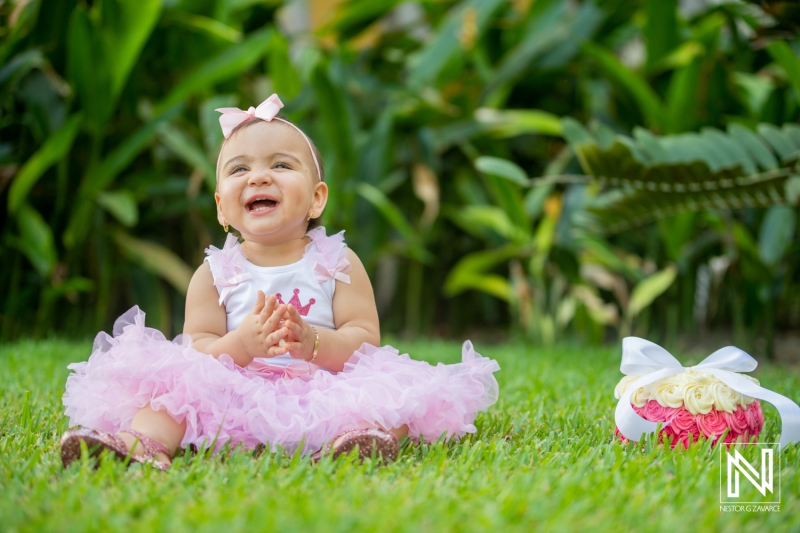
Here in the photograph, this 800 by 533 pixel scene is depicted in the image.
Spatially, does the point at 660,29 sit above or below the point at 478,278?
above

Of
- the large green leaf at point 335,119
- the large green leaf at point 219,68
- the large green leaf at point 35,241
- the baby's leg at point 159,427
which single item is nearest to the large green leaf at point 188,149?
the large green leaf at point 219,68

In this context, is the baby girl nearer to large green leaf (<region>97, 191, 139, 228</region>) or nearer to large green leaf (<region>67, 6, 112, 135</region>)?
large green leaf (<region>97, 191, 139, 228</region>)

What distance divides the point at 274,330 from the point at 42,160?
79.3 inches


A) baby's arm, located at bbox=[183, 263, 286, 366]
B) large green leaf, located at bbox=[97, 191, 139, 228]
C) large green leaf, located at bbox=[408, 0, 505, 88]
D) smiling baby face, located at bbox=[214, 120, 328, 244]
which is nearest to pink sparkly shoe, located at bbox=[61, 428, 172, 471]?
baby's arm, located at bbox=[183, 263, 286, 366]

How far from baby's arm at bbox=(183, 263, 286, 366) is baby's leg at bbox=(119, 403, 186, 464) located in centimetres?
16

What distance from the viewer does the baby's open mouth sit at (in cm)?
147

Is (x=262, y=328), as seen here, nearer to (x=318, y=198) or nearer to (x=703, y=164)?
(x=318, y=198)

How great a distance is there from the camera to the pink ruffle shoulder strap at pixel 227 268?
1.51 m

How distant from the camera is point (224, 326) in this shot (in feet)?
5.04

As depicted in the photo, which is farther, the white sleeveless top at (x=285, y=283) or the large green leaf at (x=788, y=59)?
the large green leaf at (x=788, y=59)

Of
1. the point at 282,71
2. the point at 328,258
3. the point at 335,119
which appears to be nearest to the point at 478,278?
the point at 335,119

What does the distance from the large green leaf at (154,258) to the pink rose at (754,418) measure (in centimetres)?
242

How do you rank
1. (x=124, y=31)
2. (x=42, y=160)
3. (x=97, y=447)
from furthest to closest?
(x=124, y=31)
(x=42, y=160)
(x=97, y=447)

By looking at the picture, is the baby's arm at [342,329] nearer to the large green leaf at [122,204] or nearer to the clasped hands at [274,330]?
the clasped hands at [274,330]
